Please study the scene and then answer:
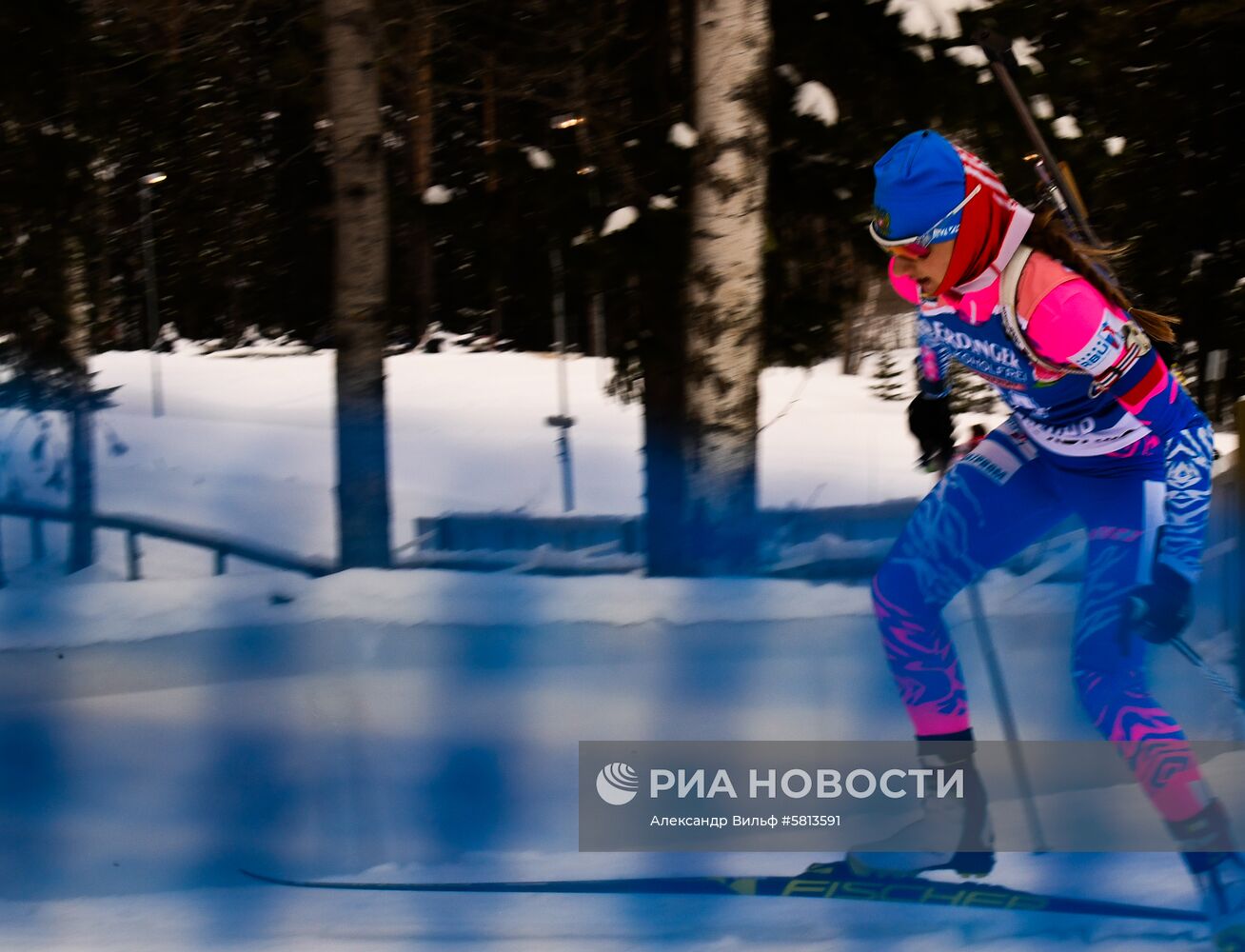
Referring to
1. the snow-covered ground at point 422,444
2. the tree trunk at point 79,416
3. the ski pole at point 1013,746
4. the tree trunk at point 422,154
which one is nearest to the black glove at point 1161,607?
the ski pole at point 1013,746

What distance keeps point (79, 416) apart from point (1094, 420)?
6.56 metres

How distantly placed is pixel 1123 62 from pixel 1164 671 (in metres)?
4.77

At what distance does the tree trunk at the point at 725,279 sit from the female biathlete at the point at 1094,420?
2.15m

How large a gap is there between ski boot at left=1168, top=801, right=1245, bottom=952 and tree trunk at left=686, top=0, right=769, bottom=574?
2.75 m

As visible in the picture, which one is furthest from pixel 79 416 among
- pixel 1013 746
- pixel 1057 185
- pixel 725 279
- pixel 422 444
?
pixel 1057 185

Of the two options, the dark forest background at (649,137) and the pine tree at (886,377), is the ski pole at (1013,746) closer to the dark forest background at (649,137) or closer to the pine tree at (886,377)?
the dark forest background at (649,137)

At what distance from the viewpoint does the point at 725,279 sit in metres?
5.11

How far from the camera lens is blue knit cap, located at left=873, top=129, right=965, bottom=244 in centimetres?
269

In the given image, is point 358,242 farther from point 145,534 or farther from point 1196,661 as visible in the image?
point 1196,661

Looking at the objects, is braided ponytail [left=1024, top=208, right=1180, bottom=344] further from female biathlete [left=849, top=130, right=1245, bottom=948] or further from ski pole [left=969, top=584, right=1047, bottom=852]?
ski pole [left=969, top=584, right=1047, bottom=852]

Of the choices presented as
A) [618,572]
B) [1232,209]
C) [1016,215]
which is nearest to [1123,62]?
[1232,209]

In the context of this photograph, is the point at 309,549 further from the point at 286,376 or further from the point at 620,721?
the point at 286,376

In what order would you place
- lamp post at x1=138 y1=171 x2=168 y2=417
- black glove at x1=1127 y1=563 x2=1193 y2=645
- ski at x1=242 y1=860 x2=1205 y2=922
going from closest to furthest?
black glove at x1=1127 y1=563 x2=1193 y2=645, ski at x1=242 y1=860 x2=1205 y2=922, lamp post at x1=138 y1=171 x2=168 y2=417

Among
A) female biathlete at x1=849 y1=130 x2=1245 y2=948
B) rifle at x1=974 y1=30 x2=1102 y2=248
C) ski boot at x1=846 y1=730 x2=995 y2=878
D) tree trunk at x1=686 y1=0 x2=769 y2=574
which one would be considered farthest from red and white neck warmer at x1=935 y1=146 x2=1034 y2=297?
tree trunk at x1=686 y1=0 x2=769 y2=574
